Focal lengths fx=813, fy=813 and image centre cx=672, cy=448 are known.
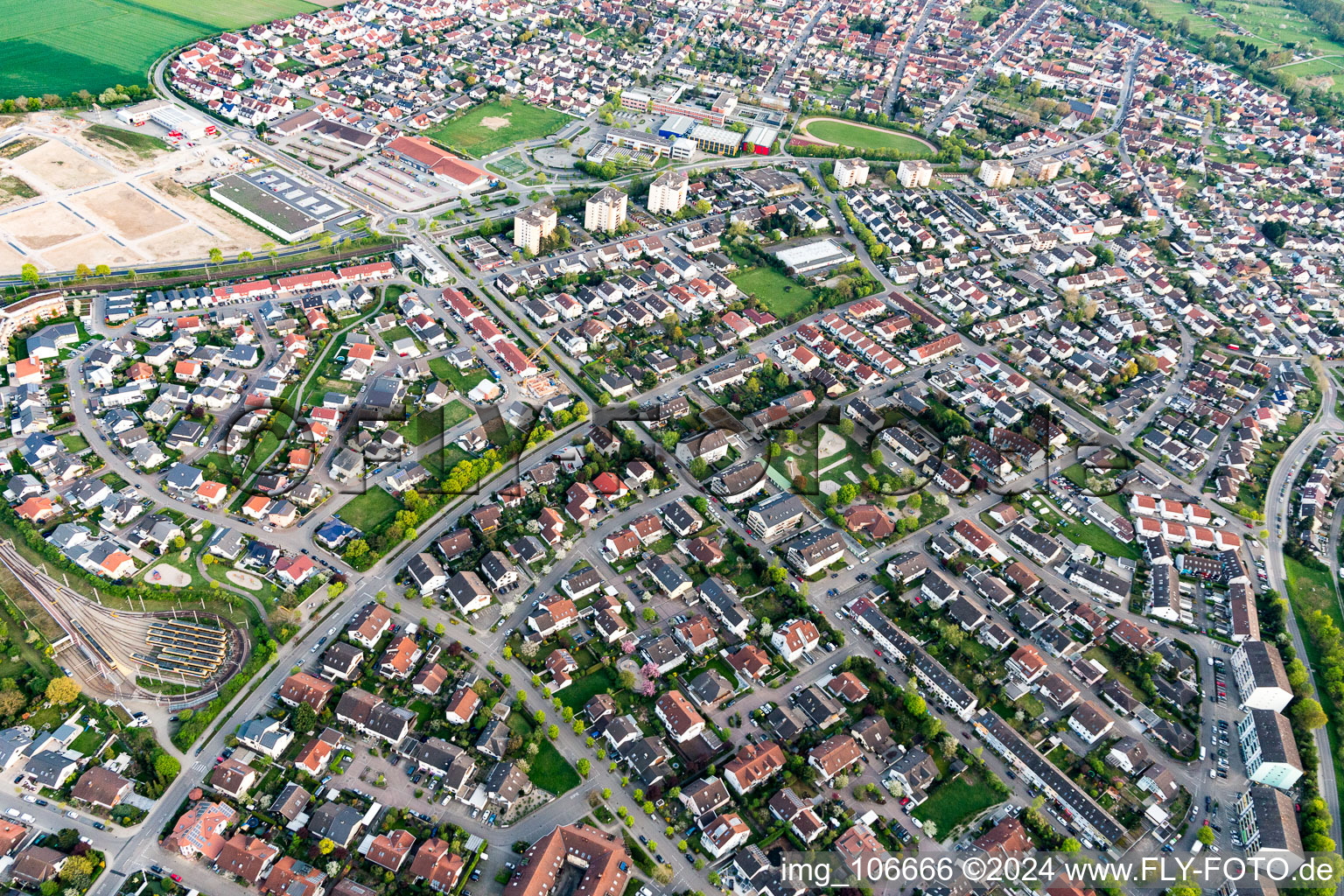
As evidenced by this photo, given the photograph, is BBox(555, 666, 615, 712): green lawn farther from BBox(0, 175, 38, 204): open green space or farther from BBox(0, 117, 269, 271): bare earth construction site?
BBox(0, 175, 38, 204): open green space

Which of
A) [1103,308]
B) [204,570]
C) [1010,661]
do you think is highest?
[1103,308]

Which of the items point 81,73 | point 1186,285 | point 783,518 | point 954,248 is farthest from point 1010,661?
point 81,73

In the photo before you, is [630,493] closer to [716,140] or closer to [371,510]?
[371,510]

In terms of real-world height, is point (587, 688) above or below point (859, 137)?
below

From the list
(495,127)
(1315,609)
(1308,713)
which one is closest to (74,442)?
(495,127)

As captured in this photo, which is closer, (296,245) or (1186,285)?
(296,245)

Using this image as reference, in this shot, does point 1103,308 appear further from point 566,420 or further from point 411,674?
point 411,674
